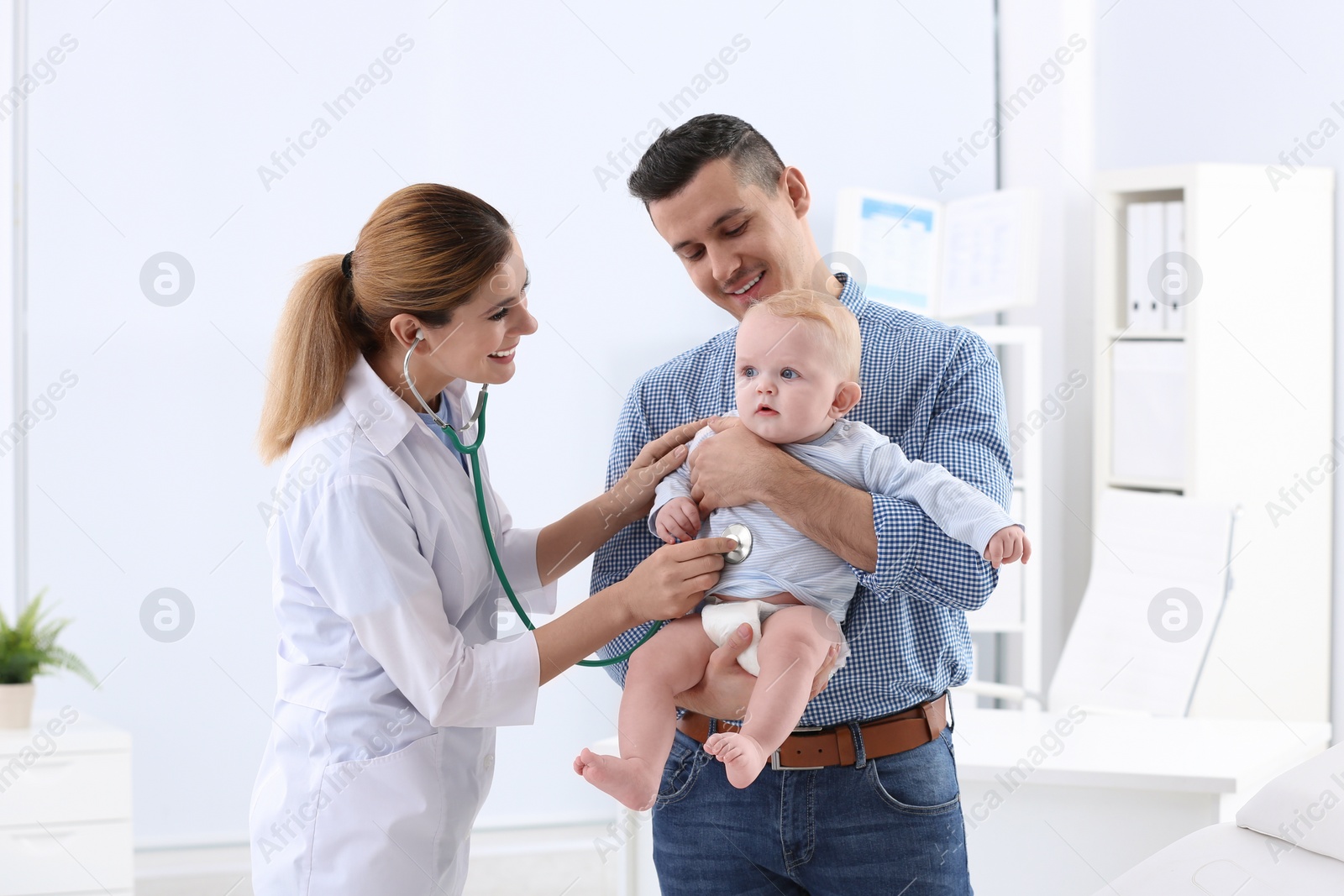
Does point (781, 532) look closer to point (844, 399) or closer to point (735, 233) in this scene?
point (844, 399)

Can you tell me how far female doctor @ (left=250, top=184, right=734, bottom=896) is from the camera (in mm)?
1267

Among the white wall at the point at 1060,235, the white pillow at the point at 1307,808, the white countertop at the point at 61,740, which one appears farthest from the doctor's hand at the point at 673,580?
the white wall at the point at 1060,235

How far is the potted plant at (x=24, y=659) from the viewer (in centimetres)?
275

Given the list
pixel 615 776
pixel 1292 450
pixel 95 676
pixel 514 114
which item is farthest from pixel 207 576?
pixel 1292 450

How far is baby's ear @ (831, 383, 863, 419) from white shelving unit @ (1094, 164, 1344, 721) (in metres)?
2.40

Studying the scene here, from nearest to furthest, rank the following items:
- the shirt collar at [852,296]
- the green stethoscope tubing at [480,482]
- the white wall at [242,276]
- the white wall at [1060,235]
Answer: the green stethoscope tubing at [480,482] < the shirt collar at [852,296] < the white wall at [242,276] < the white wall at [1060,235]

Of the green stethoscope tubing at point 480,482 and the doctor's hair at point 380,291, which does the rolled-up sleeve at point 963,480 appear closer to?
the green stethoscope tubing at point 480,482

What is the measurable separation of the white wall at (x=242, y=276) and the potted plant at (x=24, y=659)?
22 centimetres

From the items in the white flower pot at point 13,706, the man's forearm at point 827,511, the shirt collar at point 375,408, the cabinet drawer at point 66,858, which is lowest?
the cabinet drawer at point 66,858

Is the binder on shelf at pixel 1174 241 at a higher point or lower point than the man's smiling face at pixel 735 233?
higher

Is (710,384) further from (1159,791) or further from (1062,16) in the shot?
(1062,16)

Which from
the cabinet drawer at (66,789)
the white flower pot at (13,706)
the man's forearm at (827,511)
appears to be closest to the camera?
the man's forearm at (827,511)

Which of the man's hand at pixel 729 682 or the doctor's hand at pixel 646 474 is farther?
the doctor's hand at pixel 646 474

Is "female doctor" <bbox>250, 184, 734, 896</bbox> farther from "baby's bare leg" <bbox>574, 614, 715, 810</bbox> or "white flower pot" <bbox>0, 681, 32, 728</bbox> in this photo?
"white flower pot" <bbox>0, 681, 32, 728</bbox>
